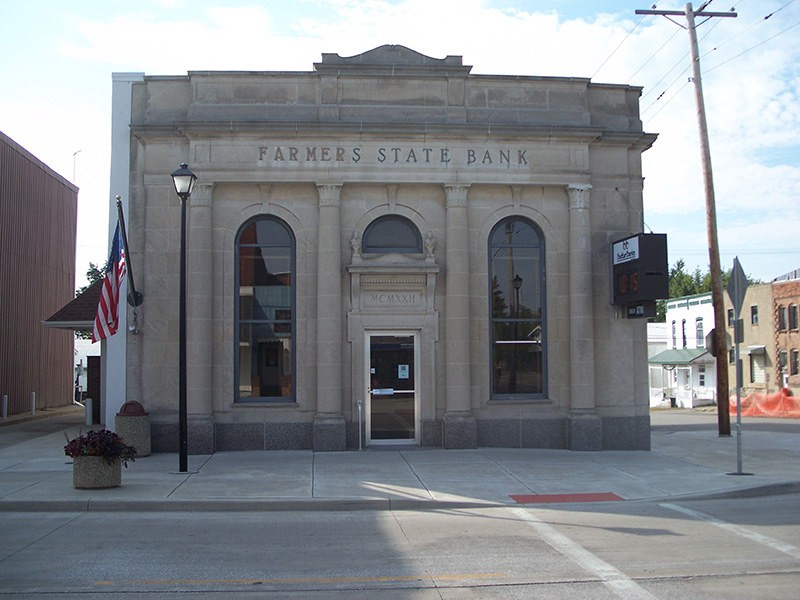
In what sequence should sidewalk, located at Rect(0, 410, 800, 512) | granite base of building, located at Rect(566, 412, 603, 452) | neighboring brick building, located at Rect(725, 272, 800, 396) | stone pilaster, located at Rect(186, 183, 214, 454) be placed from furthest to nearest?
neighboring brick building, located at Rect(725, 272, 800, 396) < granite base of building, located at Rect(566, 412, 603, 452) < stone pilaster, located at Rect(186, 183, 214, 454) < sidewalk, located at Rect(0, 410, 800, 512)

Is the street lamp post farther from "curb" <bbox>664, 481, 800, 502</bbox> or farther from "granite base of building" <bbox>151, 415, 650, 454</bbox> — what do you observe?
"curb" <bbox>664, 481, 800, 502</bbox>

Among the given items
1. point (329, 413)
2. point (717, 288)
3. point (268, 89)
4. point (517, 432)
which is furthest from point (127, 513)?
point (717, 288)

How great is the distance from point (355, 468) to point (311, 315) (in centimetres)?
366

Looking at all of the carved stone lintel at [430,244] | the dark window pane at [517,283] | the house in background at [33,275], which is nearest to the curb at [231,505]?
the dark window pane at [517,283]

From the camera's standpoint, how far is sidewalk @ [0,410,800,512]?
35.2 ft

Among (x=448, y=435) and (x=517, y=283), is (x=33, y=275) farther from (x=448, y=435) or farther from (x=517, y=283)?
(x=517, y=283)

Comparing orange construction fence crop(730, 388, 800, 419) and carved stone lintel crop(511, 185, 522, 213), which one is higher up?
carved stone lintel crop(511, 185, 522, 213)

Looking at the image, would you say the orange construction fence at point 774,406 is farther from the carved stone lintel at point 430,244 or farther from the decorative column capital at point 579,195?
the carved stone lintel at point 430,244

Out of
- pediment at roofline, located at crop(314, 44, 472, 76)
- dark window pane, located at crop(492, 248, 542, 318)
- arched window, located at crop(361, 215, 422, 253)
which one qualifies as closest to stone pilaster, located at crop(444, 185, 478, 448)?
arched window, located at crop(361, 215, 422, 253)

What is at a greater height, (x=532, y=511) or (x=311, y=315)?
(x=311, y=315)

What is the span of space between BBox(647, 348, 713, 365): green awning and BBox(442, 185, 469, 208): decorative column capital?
3749 centimetres

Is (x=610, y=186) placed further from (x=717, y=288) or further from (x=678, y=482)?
(x=678, y=482)

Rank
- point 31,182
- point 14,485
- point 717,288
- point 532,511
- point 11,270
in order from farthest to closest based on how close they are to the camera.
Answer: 1. point 31,182
2. point 11,270
3. point 717,288
4. point 14,485
5. point 532,511

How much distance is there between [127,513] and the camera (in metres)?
10.3
